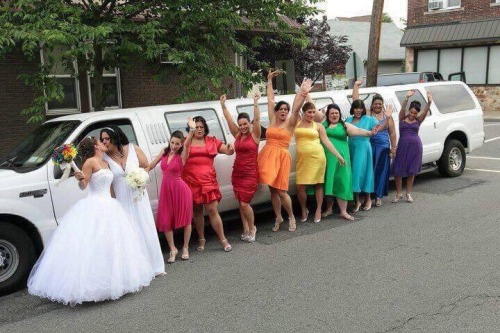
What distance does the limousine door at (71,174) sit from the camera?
5.65 meters

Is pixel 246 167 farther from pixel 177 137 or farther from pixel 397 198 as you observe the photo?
pixel 397 198

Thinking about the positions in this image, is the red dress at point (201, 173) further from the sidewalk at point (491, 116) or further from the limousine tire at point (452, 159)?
the sidewalk at point (491, 116)

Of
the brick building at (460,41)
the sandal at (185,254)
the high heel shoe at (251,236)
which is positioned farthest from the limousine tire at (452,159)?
the brick building at (460,41)

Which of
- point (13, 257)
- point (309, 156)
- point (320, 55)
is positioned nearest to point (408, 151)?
point (309, 156)

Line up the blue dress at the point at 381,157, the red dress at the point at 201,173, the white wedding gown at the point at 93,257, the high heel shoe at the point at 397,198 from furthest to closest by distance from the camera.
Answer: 1. the high heel shoe at the point at 397,198
2. the blue dress at the point at 381,157
3. the red dress at the point at 201,173
4. the white wedding gown at the point at 93,257

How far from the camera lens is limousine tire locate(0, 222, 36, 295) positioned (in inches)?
210

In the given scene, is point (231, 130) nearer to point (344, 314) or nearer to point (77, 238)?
point (77, 238)

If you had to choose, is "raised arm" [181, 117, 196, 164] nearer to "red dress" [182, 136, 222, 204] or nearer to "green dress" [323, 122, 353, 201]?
"red dress" [182, 136, 222, 204]

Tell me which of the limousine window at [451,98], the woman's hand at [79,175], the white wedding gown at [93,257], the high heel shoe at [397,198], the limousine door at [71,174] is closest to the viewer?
the white wedding gown at [93,257]

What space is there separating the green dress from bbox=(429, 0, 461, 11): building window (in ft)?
81.2

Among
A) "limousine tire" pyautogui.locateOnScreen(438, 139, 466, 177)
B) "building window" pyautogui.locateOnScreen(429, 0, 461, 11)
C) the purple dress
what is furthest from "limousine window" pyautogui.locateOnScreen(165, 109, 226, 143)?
"building window" pyautogui.locateOnScreen(429, 0, 461, 11)

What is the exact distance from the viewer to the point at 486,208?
799 centimetres

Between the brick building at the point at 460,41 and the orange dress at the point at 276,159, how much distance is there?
77.6 feet

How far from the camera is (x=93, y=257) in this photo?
488 centimetres
